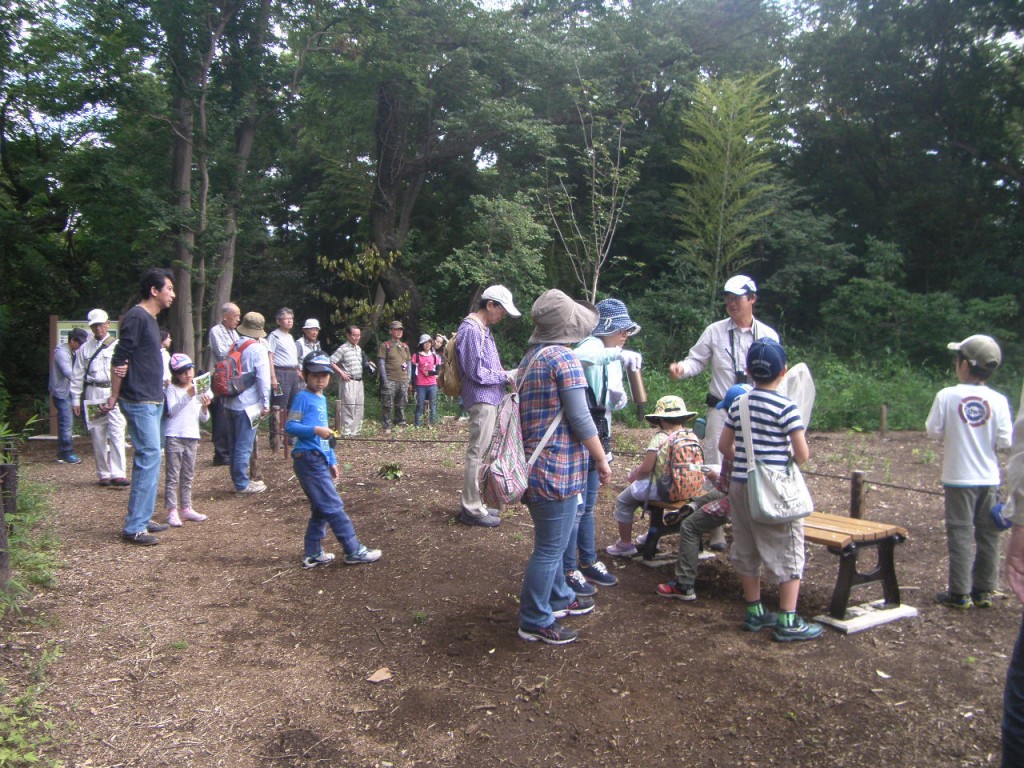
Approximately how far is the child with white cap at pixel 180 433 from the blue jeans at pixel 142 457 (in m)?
0.54

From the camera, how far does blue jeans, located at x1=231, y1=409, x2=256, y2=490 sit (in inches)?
281

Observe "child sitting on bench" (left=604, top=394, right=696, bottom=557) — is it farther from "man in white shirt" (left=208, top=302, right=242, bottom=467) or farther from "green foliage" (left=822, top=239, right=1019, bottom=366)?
"green foliage" (left=822, top=239, right=1019, bottom=366)

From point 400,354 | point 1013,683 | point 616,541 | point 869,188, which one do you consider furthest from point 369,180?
point 1013,683

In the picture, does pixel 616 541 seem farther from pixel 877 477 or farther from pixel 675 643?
pixel 877 477

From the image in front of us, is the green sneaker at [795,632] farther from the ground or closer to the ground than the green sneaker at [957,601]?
closer to the ground

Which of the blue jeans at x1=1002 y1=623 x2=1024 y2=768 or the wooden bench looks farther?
the wooden bench

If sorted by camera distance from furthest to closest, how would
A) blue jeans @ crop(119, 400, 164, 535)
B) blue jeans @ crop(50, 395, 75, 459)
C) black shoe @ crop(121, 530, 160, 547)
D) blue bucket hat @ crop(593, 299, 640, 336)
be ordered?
1. blue jeans @ crop(50, 395, 75, 459)
2. black shoe @ crop(121, 530, 160, 547)
3. blue jeans @ crop(119, 400, 164, 535)
4. blue bucket hat @ crop(593, 299, 640, 336)

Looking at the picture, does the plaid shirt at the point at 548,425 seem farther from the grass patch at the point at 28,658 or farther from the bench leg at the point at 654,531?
the grass patch at the point at 28,658

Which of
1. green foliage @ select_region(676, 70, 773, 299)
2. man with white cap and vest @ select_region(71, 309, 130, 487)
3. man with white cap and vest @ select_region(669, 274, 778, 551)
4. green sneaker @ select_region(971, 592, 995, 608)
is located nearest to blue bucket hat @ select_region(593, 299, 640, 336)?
man with white cap and vest @ select_region(669, 274, 778, 551)

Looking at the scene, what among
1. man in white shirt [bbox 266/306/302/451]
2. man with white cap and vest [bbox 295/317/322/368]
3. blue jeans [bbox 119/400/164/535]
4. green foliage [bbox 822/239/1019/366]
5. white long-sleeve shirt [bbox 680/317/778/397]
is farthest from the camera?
green foliage [bbox 822/239/1019/366]

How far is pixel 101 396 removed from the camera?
8656 millimetres

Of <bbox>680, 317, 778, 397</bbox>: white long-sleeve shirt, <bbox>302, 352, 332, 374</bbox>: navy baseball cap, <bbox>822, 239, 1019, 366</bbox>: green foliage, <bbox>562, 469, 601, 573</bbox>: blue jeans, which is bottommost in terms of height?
<bbox>562, 469, 601, 573</bbox>: blue jeans

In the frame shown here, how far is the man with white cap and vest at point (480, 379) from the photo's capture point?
5531 millimetres

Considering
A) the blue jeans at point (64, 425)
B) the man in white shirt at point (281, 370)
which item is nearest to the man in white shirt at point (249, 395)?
the man in white shirt at point (281, 370)
